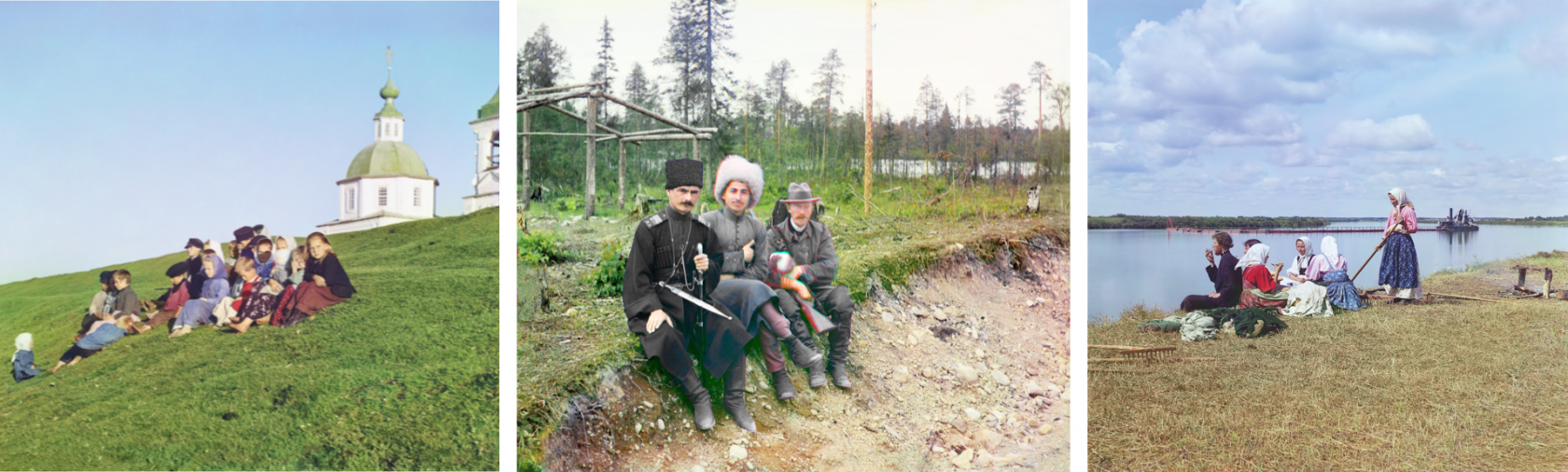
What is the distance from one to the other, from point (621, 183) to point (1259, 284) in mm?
5011

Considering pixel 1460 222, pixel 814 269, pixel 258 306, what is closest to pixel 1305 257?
pixel 1460 222

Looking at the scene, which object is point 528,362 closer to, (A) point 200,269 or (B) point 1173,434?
(A) point 200,269

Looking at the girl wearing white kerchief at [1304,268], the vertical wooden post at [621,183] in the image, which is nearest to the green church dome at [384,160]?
the vertical wooden post at [621,183]

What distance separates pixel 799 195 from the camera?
5105 millimetres

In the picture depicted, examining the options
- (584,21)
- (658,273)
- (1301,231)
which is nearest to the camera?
(658,273)

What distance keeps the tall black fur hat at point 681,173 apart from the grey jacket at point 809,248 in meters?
0.63

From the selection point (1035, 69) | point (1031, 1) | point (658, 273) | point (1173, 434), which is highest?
point (1031, 1)

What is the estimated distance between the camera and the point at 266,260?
5.48 metres

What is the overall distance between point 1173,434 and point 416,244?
5.89 meters

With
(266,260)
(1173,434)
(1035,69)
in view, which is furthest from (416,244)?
(1173,434)

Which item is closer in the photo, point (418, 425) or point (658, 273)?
point (658, 273)

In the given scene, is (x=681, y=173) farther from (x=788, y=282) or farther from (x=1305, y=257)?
(x=1305, y=257)

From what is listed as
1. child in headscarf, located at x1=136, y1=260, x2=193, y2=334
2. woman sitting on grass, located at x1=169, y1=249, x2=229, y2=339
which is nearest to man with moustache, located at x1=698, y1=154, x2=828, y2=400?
woman sitting on grass, located at x1=169, y1=249, x2=229, y2=339

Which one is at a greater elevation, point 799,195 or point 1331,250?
point 799,195
